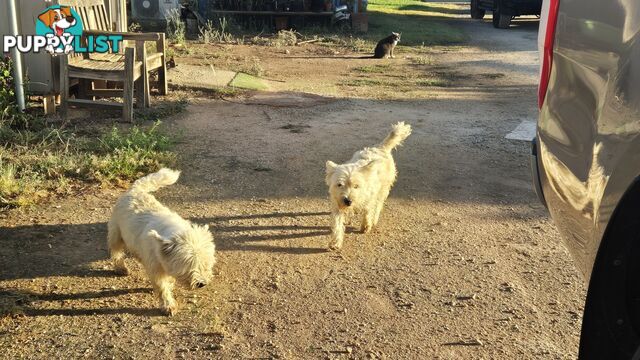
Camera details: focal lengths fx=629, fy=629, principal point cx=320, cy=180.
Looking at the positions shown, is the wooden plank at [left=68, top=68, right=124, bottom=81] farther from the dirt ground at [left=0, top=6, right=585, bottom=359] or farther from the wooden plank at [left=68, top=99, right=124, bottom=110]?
the dirt ground at [left=0, top=6, right=585, bottom=359]

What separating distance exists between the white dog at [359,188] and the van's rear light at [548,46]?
214cm

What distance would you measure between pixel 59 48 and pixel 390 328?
21.4 feet

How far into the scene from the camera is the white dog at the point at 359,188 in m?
4.98

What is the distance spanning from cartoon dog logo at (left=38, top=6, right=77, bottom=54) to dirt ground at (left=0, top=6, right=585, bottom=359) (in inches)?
76.6

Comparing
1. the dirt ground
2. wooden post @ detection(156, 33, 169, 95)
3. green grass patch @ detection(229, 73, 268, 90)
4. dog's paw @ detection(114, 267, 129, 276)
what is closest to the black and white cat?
green grass patch @ detection(229, 73, 268, 90)

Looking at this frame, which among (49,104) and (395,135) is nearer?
(395,135)

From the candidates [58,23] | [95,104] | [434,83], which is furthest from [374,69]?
[58,23]

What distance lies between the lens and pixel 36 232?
5.05 m

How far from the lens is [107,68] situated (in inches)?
327

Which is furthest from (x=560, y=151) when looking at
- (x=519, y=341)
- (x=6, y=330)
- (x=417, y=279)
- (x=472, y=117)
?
(x=472, y=117)

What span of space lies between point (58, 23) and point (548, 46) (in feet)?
24.0

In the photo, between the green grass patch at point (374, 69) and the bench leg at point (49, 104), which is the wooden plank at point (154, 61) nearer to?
the bench leg at point (49, 104)

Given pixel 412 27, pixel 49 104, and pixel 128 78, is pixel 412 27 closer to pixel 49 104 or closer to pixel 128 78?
pixel 128 78

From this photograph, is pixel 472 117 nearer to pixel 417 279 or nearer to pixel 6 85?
pixel 417 279
